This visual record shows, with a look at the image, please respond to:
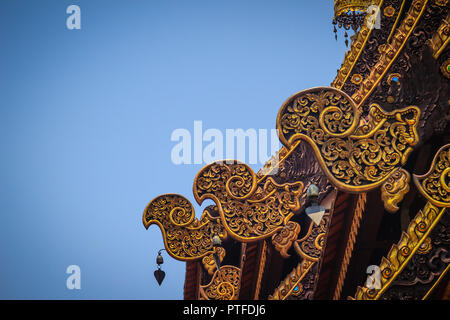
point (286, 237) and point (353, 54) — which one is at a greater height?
point (353, 54)

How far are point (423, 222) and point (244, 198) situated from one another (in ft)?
6.52

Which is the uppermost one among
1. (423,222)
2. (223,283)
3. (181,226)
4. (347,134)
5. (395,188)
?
(347,134)

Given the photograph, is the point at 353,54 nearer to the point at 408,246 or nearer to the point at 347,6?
the point at 408,246

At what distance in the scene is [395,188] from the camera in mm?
3539

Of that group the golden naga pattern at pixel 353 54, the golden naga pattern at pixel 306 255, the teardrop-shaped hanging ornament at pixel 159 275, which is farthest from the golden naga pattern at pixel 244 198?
the teardrop-shaped hanging ornament at pixel 159 275

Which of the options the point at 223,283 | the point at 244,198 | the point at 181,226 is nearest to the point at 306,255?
the point at 244,198

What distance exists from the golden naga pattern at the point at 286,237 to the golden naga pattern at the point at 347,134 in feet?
6.38

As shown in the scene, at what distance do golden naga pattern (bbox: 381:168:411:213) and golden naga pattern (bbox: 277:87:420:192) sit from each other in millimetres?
44

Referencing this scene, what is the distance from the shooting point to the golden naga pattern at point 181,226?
20.3 ft

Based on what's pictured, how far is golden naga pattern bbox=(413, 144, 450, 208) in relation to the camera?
3.40 meters


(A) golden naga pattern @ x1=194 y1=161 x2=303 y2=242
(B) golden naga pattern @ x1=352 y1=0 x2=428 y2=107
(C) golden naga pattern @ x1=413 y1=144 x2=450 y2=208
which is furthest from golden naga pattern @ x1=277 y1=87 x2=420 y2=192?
(A) golden naga pattern @ x1=194 y1=161 x2=303 y2=242

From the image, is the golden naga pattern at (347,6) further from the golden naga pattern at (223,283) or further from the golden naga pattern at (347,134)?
the golden naga pattern at (347,134)

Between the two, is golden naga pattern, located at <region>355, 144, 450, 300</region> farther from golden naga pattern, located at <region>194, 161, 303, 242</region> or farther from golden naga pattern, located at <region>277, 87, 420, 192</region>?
golden naga pattern, located at <region>194, 161, 303, 242</region>

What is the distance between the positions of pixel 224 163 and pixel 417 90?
2063 mm
